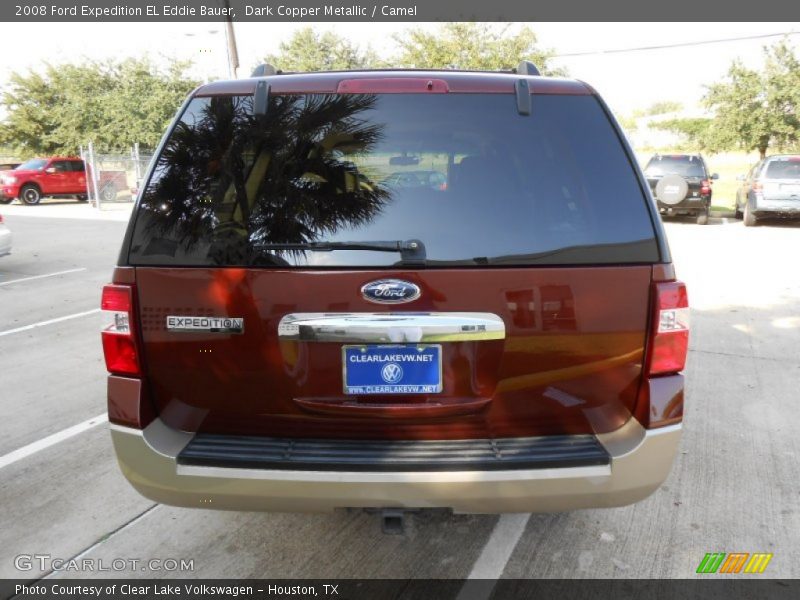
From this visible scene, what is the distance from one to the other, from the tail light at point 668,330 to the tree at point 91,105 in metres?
26.6

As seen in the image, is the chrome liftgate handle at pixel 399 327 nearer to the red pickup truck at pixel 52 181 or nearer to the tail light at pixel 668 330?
the tail light at pixel 668 330

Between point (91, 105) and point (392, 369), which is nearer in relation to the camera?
point (392, 369)

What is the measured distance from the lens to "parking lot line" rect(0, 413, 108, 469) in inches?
148

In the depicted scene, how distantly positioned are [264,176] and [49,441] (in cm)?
278

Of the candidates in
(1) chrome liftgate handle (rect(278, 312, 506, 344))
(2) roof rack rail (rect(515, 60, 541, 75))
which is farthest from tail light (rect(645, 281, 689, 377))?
(2) roof rack rail (rect(515, 60, 541, 75))

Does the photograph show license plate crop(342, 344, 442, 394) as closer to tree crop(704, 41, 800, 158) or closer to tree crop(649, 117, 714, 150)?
tree crop(704, 41, 800, 158)

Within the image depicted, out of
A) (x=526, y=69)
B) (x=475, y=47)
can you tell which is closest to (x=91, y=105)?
(x=475, y=47)

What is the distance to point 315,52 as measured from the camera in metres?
33.4

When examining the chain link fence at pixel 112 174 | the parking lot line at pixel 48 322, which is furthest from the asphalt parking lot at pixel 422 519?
the chain link fence at pixel 112 174

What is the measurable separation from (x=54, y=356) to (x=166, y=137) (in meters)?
4.20

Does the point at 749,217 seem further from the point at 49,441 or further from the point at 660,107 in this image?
the point at 660,107

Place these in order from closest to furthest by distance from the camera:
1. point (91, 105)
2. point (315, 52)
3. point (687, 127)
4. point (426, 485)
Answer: point (426, 485) < point (91, 105) < point (315, 52) < point (687, 127)

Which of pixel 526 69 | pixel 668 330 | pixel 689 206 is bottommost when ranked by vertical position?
pixel 689 206

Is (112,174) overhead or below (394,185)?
below
